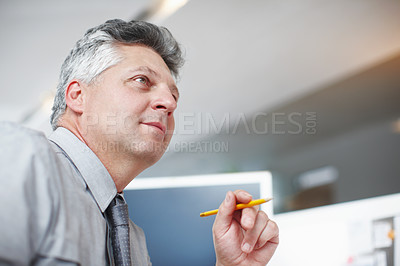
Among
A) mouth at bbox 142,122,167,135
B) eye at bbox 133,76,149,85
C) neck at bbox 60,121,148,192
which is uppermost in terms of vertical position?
eye at bbox 133,76,149,85

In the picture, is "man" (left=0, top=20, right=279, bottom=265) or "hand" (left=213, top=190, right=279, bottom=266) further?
"hand" (left=213, top=190, right=279, bottom=266)

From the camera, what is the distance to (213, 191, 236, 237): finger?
0.89 metres

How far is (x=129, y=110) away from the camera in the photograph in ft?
3.26

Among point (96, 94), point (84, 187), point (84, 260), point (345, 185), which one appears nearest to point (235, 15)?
point (96, 94)

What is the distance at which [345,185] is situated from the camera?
4750 millimetres

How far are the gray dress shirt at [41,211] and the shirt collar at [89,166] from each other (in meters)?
0.05

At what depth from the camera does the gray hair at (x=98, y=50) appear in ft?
3.49

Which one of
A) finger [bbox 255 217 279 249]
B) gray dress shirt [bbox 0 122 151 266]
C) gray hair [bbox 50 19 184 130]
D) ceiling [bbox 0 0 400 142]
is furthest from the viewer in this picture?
ceiling [bbox 0 0 400 142]

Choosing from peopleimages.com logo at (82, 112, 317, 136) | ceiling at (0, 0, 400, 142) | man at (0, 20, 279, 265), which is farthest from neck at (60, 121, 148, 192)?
peopleimages.com logo at (82, 112, 317, 136)

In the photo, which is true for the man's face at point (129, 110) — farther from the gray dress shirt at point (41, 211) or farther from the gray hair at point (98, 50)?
the gray dress shirt at point (41, 211)

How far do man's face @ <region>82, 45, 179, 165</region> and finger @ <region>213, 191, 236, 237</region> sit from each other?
252 mm

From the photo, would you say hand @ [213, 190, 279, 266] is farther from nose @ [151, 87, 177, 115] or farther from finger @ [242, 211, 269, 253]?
nose @ [151, 87, 177, 115]

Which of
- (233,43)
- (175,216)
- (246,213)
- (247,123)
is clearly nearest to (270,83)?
(233,43)

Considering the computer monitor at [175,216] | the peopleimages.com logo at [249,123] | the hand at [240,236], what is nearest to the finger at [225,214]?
the hand at [240,236]
